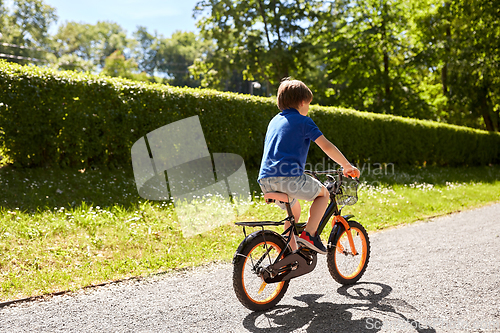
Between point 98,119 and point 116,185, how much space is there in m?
1.57

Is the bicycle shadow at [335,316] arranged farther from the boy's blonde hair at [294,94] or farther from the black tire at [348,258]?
the boy's blonde hair at [294,94]

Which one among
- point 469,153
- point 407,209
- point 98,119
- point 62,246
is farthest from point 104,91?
point 469,153

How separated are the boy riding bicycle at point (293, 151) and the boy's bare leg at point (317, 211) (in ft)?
0.23

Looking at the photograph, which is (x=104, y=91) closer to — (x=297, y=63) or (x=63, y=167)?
(x=63, y=167)

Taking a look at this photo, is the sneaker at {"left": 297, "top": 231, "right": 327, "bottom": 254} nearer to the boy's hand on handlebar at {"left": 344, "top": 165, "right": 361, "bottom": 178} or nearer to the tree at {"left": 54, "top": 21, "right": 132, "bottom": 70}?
the boy's hand on handlebar at {"left": 344, "top": 165, "right": 361, "bottom": 178}

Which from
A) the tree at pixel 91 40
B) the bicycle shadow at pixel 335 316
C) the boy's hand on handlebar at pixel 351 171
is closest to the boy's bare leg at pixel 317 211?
the boy's hand on handlebar at pixel 351 171

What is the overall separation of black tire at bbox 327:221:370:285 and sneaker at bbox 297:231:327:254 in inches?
13.8

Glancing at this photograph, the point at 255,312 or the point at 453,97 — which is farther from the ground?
the point at 453,97

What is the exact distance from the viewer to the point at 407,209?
8484mm

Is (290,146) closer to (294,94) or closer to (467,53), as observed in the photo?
(294,94)

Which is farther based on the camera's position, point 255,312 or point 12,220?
point 12,220

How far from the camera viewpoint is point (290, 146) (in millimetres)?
A: 3117

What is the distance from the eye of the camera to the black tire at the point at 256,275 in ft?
10.0

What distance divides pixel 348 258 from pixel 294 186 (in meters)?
1.34
